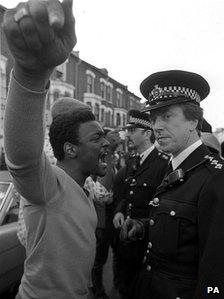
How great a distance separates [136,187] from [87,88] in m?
29.1

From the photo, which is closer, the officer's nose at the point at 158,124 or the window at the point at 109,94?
the officer's nose at the point at 158,124

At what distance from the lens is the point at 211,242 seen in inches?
68.9

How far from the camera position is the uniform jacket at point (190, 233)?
5.73 feet

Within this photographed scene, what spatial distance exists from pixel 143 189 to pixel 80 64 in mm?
27837

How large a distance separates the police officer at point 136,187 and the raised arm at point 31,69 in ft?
7.76

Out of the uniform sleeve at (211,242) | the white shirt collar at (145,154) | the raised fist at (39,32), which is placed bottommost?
the uniform sleeve at (211,242)

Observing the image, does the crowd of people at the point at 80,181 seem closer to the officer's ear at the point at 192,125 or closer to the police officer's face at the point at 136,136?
the officer's ear at the point at 192,125

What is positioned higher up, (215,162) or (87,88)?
(87,88)

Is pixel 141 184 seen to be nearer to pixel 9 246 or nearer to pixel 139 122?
pixel 139 122

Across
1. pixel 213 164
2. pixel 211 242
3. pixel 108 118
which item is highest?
pixel 108 118

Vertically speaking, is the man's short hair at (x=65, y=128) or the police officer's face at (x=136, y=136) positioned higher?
the police officer's face at (x=136, y=136)

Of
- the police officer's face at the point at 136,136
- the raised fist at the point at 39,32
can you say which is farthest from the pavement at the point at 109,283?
the raised fist at the point at 39,32

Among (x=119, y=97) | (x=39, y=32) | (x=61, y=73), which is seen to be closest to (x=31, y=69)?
(x=39, y=32)

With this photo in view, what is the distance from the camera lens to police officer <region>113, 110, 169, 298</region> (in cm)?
389
